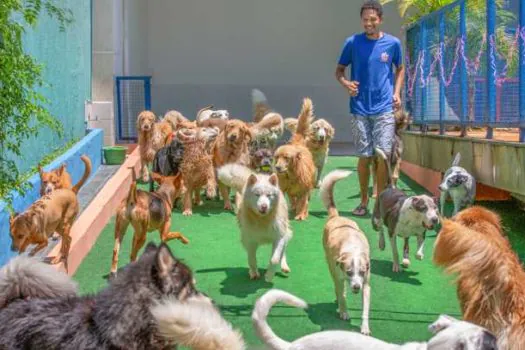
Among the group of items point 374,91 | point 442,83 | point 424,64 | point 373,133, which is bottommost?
point 373,133

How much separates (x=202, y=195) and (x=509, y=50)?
4570 millimetres

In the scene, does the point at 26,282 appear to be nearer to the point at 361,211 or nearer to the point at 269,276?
the point at 269,276

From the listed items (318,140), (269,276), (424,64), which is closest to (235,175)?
(269,276)

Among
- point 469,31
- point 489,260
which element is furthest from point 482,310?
point 469,31

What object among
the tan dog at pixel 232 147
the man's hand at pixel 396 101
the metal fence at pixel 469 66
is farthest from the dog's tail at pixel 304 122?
the man's hand at pixel 396 101

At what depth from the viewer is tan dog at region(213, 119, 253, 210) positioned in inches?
409

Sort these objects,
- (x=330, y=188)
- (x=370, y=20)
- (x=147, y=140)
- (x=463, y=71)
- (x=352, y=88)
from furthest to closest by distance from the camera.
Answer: (x=147, y=140), (x=463, y=71), (x=370, y=20), (x=352, y=88), (x=330, y=188)

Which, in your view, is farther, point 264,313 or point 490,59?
point 490,59

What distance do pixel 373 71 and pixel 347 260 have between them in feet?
12.9

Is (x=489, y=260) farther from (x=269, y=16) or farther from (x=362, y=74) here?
(x=269, y=16)

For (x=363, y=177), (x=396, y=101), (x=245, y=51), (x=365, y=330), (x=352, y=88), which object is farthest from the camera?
(x=245, y=51)

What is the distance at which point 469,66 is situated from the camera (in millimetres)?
9688

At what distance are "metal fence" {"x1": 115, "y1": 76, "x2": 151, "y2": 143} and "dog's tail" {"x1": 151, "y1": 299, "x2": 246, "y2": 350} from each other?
38.4ft

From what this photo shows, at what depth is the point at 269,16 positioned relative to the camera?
18203 millimetres
